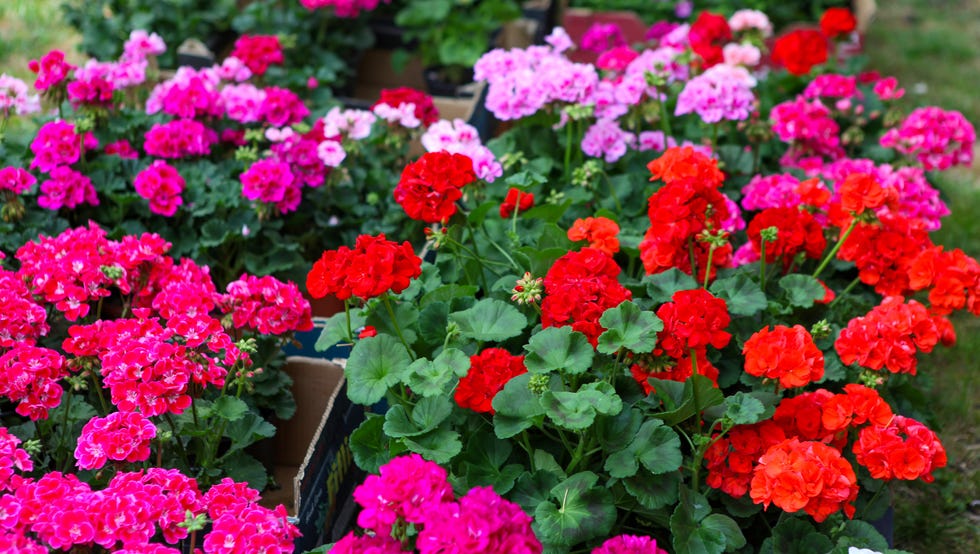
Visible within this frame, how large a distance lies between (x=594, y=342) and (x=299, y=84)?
7.14 feet

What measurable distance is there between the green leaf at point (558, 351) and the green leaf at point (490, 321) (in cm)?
15

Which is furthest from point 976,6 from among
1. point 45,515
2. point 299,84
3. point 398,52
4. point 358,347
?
point 45,515

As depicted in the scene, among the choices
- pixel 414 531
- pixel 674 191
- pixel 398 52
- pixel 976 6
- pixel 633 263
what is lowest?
pixel 976 6

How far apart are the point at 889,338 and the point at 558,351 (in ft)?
2.33

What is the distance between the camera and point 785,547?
1823 millimetres

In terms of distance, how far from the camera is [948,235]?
401cm

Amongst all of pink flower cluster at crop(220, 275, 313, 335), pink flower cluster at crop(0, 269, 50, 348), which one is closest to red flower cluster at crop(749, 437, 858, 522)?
pink flower cluster at crop(220, 275, 313, 335)

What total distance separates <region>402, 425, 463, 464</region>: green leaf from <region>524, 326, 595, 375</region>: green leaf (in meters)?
0.18

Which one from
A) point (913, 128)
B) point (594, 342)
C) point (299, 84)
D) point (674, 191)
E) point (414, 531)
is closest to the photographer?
point (414, 531)

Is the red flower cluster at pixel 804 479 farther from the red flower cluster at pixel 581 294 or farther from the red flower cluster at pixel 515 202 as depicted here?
the red flower cluster at pixel 515 202

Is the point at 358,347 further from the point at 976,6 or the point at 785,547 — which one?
the point at 976,6

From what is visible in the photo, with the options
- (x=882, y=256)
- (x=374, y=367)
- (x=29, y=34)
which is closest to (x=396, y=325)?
(x=374, y=367)

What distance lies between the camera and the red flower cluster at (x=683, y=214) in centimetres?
198

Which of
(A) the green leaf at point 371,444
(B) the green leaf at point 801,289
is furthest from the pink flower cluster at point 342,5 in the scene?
(A) the green leaf at point 371,444
